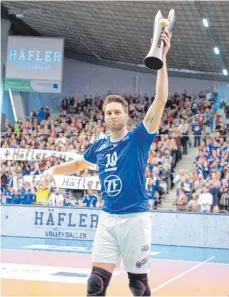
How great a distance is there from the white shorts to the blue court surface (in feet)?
27.0

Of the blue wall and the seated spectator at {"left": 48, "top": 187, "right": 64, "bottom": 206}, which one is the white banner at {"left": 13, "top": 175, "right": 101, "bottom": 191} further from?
the blue wall

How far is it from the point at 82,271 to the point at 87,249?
13.4 ft

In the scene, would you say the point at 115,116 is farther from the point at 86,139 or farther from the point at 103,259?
the point at 86,139

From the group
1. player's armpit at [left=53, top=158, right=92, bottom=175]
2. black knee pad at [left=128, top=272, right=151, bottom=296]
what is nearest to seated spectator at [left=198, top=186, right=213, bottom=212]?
player's armpit at [left=53, top=158, right=92, bottom=175]

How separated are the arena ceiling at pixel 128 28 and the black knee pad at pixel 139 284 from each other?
19611 millimetres

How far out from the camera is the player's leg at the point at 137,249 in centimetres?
461

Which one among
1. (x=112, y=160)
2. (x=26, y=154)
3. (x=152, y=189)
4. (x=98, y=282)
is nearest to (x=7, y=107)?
(x=26, y=154)

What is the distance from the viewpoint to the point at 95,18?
2686 centimetres

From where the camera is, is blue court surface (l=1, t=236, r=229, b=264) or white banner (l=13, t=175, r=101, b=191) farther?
white banner (l=13, t=175, r=101, b=191)

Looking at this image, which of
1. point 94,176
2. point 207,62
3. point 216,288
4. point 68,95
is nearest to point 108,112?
point 216,288

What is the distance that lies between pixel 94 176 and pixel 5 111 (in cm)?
1339

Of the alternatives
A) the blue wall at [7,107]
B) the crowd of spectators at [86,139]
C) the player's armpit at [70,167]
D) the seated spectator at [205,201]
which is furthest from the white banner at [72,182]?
the player's armpit at [70,167]

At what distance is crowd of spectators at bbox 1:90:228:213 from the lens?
19.2 metres

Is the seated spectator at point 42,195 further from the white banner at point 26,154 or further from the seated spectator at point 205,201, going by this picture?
the seated spectator at point 205,201
